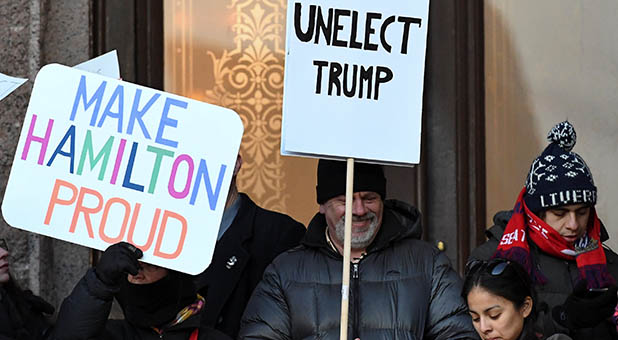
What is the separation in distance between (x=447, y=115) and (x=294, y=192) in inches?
32.8

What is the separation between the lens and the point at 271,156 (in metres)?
6.48

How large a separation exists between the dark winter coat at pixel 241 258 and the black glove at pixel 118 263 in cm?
93

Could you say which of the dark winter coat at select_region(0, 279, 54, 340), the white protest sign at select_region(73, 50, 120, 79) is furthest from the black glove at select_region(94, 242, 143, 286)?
the white protest sign at select_region(73, 50, 120, 79)

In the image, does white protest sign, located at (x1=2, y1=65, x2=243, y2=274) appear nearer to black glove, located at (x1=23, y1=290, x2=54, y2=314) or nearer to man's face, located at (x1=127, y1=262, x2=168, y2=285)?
man's face, located at (x1=127, y1=262, x2=168, y2=285)

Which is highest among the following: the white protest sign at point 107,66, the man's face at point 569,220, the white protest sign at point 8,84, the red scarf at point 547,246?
the white protest sign at point 107,66

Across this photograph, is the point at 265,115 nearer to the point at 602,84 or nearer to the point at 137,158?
the point at 602,84

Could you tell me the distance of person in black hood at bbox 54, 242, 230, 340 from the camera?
13.4 ft

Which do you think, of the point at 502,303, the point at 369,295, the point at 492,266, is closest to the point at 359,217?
the point at 369,295

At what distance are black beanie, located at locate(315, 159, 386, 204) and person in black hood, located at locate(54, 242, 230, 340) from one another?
0.75 m

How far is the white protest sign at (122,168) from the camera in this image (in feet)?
13.6

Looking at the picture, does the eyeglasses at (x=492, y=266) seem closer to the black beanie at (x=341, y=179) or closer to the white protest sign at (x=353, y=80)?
the white protest sign at (x=353, y=80)

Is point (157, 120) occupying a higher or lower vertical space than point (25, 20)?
lower

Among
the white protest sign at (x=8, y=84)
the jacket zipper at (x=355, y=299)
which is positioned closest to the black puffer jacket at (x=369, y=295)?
the jacket zipper at (x=355, y=299)

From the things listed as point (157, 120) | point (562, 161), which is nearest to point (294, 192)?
point (562, 161)
